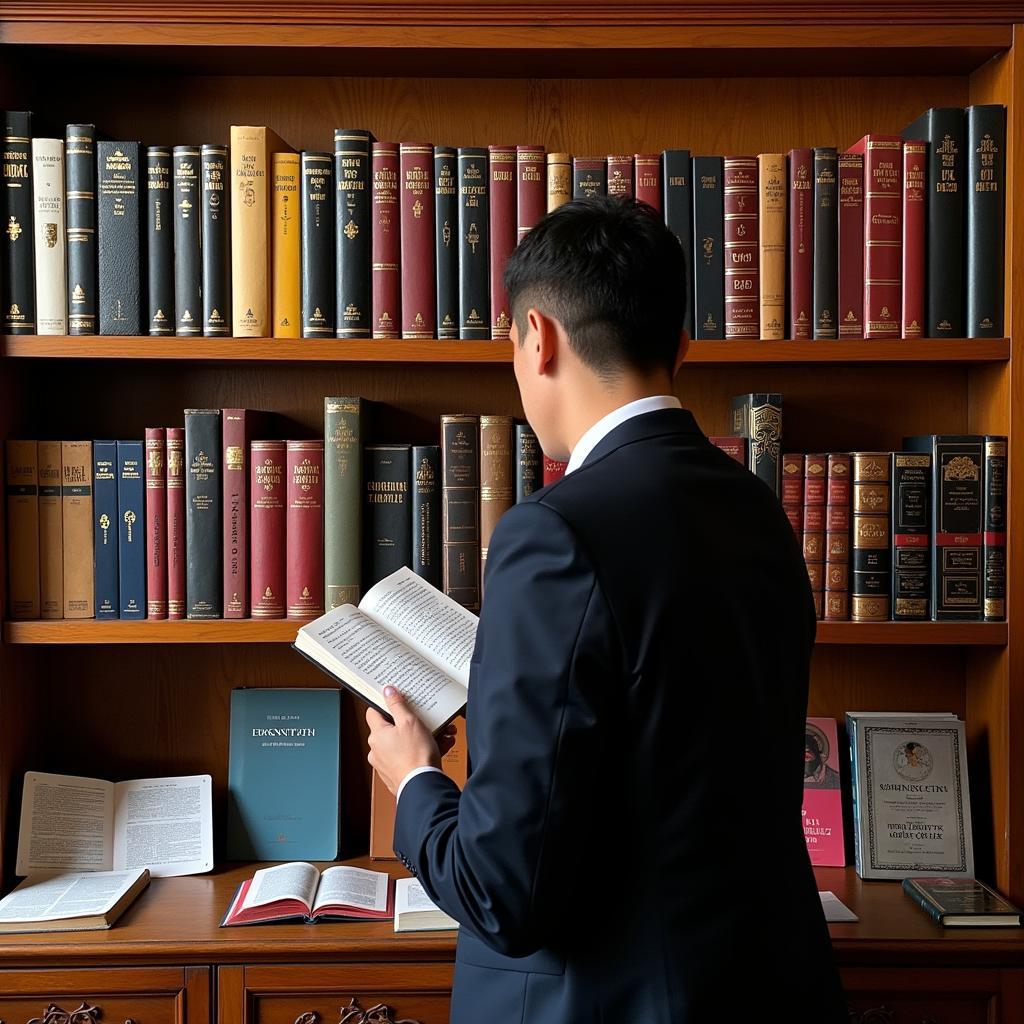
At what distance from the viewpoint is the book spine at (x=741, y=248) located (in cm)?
175

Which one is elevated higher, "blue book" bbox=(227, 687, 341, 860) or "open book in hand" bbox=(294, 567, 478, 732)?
"open book in hand" bbox=(294, 567, 478, 732)

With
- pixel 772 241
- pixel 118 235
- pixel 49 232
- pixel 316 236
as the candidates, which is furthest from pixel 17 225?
pixel 772 241

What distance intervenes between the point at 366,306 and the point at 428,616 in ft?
1.76

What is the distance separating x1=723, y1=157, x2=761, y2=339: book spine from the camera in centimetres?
175

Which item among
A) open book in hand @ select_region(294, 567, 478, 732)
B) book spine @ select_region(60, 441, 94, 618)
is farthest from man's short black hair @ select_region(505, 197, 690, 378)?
book spine @ select_region(60, 441, 94, 618)

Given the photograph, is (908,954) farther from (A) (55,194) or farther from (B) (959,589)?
(A) (55,194)

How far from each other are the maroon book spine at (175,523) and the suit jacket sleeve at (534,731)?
0.93 m

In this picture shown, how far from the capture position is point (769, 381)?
1.99 metres

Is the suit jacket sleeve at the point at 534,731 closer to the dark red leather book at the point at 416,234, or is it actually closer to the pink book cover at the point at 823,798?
the dark red leather book at the point at 416,234

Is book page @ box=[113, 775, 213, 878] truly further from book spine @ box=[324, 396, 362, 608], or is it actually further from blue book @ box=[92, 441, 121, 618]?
book spine @ box=[324, 396, 362, 608]

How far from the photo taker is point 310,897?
5.57 ft

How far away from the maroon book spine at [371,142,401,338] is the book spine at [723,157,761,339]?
532 mm

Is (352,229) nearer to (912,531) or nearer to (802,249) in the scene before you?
(802,249)

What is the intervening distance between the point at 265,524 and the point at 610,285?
0.89 metres
